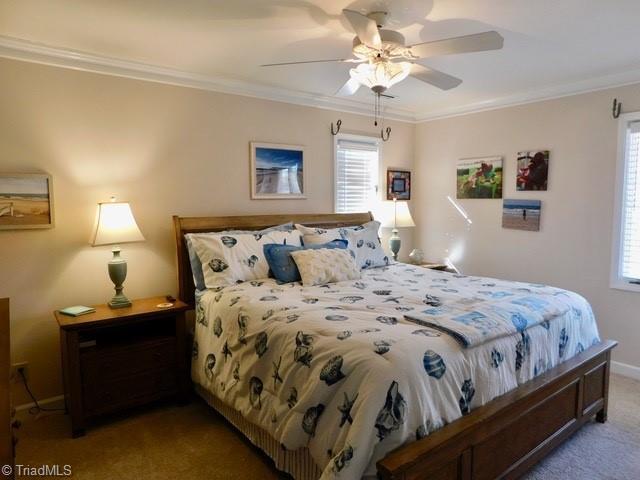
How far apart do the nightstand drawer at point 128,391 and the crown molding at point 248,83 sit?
2.09 meters

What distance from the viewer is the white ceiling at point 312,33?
7.20ft

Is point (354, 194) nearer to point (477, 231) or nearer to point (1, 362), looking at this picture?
point (477, 231)

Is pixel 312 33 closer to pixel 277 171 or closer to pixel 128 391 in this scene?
pixel 277 171

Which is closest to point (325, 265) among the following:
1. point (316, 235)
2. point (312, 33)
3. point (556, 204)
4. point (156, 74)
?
point (316, 235)

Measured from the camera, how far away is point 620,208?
133 inches

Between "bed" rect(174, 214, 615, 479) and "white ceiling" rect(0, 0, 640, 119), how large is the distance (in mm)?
1571

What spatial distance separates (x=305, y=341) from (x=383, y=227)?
2909 mm

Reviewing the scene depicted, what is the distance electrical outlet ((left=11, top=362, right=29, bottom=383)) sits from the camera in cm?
276

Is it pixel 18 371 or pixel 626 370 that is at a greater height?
pixel 18 371

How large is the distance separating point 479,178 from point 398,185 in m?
0.90

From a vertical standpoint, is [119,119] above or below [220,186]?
above

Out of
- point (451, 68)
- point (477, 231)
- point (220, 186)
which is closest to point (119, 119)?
point (220, 186)

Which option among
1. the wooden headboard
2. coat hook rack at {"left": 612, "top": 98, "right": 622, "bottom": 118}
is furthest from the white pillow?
coat hook rack at {"left": 612, "top": 98, "right": 622, "bottom": 118}

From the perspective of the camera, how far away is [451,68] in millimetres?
3217
